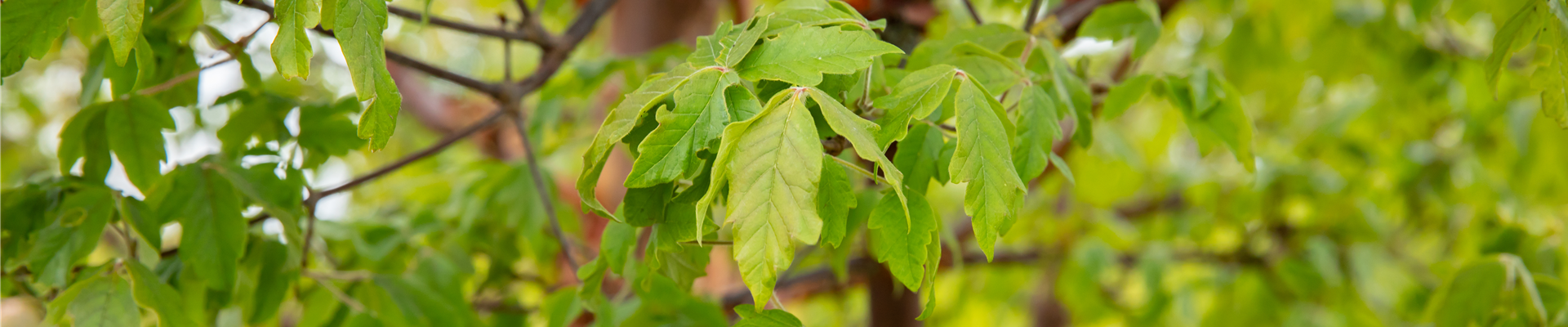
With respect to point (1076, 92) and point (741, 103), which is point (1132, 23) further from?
point (741, 103)

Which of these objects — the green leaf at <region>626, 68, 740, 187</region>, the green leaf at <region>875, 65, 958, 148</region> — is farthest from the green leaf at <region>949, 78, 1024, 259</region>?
the green leaf at <region>626, 68, 740, 187</region>

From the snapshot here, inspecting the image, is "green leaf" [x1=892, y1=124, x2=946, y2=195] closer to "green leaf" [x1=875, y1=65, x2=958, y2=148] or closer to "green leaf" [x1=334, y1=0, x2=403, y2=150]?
"green leaf" [x1=875, y1=65, x2=958, y2=148]

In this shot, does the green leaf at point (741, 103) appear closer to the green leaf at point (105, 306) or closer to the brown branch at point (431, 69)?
the brown branch at point (431, 69)

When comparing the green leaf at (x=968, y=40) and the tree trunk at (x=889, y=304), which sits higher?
the green leaf at (x=968, y=40)

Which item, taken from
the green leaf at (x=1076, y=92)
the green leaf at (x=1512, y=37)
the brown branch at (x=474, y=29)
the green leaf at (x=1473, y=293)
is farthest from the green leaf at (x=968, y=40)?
the green leaf at (x=1473, y=293)

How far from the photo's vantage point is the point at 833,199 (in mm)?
390

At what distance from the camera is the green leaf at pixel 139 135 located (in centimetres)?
58

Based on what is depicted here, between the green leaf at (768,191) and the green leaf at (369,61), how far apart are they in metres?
0.16

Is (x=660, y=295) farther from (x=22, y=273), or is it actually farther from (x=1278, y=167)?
(x=1278, y=167)

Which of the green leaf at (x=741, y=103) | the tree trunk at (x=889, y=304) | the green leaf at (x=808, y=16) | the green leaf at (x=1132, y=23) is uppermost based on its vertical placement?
the green leaf at (x=808, y=16)

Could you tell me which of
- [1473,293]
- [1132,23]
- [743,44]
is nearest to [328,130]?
[743,44]

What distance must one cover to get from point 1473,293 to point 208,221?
1006mm

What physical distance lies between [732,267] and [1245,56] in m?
0.87

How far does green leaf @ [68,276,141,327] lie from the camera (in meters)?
0.52
